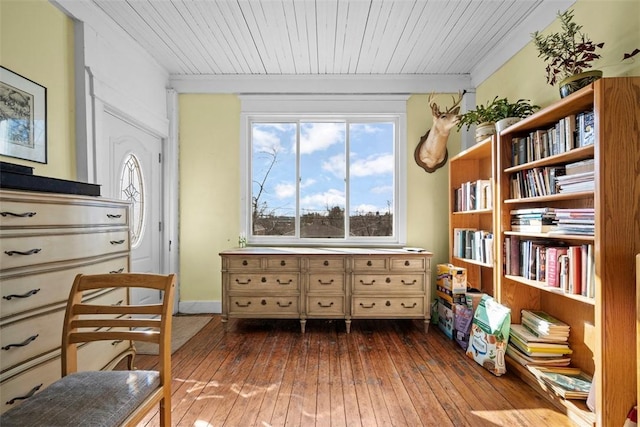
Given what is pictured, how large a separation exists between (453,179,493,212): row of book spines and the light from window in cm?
74

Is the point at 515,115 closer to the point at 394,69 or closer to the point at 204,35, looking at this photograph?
Result: the point at 394,69

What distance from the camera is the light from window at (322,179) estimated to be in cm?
378

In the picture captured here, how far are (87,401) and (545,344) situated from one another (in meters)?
2.55

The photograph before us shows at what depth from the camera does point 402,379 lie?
2.23 meters

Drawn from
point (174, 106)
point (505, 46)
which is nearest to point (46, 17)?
point (174, 106)

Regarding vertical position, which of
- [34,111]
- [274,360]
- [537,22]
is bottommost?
[274,360]

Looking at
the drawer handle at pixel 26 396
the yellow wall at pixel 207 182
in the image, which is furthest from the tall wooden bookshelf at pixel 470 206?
the drawer handle at pixel 26 396

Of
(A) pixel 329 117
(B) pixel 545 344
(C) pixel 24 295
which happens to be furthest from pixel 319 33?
(B) pixel 545 344

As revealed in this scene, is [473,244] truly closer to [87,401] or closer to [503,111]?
[503,111]

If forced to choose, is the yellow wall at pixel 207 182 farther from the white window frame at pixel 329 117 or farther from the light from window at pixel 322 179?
the light from window at pixel 322 179

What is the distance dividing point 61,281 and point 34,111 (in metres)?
1.25

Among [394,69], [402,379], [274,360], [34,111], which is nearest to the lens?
[34,111]

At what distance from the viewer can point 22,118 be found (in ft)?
6.39

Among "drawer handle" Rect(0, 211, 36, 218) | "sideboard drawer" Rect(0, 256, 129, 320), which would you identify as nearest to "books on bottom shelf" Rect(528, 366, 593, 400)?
"sideboard drawer" Rect(0, 256, 129, 320)
